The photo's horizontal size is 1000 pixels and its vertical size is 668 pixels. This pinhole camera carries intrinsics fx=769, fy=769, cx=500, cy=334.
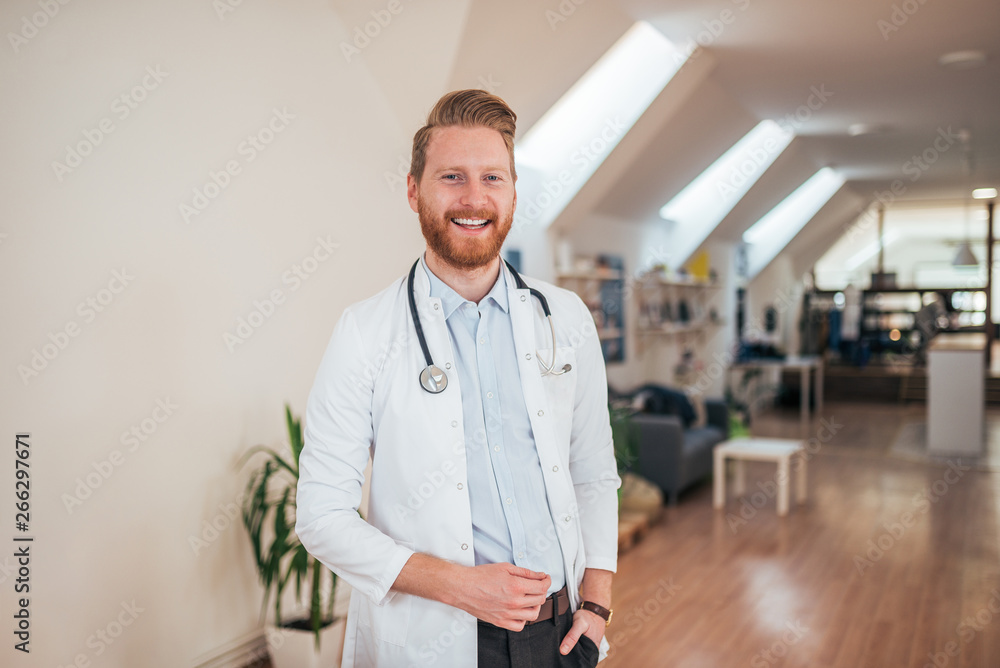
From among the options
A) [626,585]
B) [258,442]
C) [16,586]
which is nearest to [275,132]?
[258,442]

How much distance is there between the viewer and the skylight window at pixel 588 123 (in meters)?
5.26

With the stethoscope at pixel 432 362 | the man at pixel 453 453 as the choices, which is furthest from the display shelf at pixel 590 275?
the man at pixel 453 453

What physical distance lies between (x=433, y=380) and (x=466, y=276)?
8.6 inches

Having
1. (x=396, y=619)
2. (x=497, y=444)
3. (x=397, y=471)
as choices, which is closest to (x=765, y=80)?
(x=497, y=444)

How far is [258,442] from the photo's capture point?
324 cm

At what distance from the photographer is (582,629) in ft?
4.70

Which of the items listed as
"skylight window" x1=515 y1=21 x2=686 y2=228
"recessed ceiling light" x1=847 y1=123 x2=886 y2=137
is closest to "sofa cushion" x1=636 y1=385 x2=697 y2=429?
"skylight window" x1=515 y1=21 x2=686 y2=228

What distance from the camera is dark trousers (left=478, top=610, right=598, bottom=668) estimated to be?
1374mm

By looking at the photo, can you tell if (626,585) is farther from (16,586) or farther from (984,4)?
(984,4)

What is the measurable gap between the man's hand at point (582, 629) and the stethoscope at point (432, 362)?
0.46 m

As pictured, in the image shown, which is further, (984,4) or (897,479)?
(897,479)

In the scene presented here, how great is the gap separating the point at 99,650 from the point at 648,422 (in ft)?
13.6

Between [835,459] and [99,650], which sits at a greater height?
[99,650]

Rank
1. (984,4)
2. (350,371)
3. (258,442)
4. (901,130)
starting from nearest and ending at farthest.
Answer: (350,371), (258,442), (984,4), (901,130)
